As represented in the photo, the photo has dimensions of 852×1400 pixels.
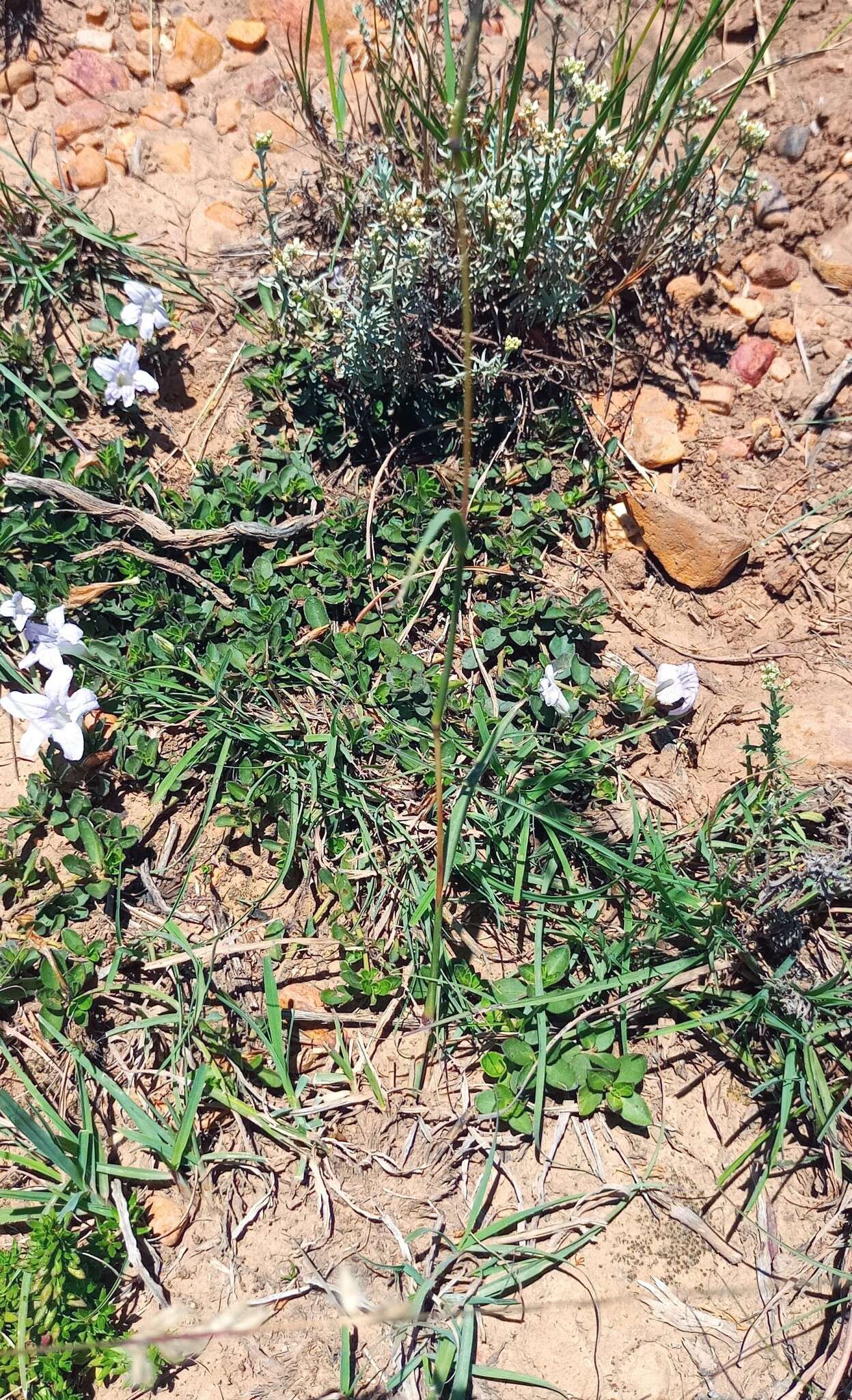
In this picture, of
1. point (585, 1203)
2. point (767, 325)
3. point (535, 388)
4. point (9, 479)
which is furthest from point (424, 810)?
point (767, 325)

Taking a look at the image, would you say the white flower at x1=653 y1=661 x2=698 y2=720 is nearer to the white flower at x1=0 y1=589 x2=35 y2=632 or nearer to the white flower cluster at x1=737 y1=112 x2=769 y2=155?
the white flower cluster at x1=737 y1=112 x2=769 y2=155

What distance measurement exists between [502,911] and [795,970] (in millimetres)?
754

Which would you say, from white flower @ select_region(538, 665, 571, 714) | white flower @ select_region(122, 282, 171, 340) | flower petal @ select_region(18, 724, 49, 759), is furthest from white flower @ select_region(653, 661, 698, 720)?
white flower @ select_region(122, 282, 171, 340)

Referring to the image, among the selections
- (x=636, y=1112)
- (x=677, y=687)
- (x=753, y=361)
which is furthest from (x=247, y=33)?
(x=636, y=1112)

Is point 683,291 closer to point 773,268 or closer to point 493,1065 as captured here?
point 773,268

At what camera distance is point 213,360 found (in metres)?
3.07

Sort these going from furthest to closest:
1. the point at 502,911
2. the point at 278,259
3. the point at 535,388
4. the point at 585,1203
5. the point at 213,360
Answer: the point at 213,360 < the point at 535,388 < the point at 278,259 < the point at 502,911 < the point at 585,1203

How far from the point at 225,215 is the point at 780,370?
195cm

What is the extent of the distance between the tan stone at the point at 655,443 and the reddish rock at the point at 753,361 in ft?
1.04

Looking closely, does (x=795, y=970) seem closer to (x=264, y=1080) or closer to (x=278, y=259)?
(x=264, y=1080)

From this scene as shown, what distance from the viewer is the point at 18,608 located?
2.62 metres

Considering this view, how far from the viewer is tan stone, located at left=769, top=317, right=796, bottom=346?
3014 millimetres

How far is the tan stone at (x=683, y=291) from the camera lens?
3.05 m

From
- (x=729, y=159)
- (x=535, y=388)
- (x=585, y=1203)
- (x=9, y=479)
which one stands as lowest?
(x=585, y=1203)
